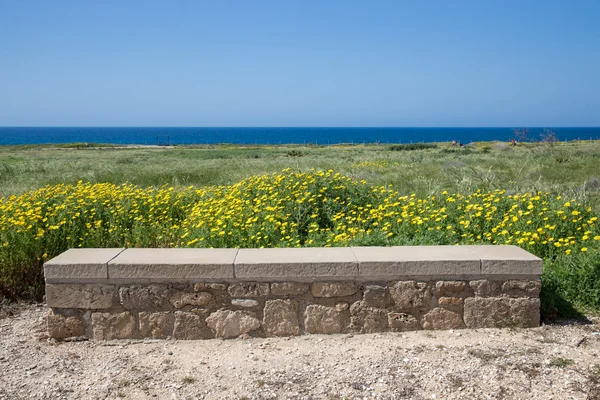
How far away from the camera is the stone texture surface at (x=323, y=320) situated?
14.5 ft

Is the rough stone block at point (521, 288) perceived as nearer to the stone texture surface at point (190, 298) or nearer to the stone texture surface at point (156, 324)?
the stone texture surface at point (190, 298)

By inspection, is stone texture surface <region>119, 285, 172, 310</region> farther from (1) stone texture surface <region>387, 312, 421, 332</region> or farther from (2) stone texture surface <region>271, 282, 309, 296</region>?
(1) stone texture surface <region>387, 312, 421, 332</region>

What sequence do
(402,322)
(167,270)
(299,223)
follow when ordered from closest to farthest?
(167,270) < (402,322) < (299,223)

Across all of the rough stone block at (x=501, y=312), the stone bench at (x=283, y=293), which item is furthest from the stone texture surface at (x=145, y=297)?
the rough stone block at (x=501, y=312)

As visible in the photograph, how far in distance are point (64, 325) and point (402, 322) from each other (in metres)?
2.71

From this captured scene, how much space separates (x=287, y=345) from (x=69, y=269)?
1.79m

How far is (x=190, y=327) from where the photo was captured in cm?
440

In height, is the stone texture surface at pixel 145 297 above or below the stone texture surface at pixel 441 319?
above

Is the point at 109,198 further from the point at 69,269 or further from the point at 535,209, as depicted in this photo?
the point at 535,209

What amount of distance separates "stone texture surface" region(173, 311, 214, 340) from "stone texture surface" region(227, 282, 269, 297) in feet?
1.12

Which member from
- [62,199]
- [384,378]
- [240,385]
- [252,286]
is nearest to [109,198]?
[62,199]

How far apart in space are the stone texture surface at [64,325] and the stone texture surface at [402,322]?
97.3 inches

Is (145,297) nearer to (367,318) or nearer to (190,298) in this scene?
(190,298)

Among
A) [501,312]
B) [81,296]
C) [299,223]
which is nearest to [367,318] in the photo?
[501,312]
